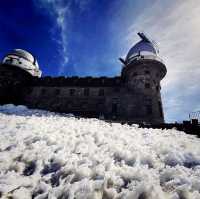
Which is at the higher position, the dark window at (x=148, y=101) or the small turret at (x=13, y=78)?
the small turret at (x=13, y=78)

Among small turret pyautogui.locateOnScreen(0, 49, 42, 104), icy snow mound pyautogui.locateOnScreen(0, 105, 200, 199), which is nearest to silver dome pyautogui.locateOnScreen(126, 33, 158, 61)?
small turret pyautogui.locateOnScreen(0, 49, 42, 104)

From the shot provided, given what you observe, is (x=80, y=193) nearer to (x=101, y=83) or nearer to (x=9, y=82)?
(x=101, y=83)

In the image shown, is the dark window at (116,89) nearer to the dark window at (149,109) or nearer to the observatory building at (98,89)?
the observatory building at (98,89)

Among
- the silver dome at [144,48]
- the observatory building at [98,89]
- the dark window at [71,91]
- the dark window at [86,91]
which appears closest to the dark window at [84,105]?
the observatory building at [98,89]

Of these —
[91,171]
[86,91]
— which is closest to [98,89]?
[86,91]

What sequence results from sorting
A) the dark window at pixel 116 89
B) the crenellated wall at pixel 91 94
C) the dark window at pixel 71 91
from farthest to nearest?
the dark window at pixel 71 91 → the dark window at pixel 116 89 → the crenellated wall at pixel 91 94

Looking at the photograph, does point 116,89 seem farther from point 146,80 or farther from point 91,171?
point 91,171

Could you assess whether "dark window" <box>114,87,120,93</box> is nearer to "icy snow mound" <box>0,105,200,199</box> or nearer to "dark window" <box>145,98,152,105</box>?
"dark window" <box>145,98,152,105</box>

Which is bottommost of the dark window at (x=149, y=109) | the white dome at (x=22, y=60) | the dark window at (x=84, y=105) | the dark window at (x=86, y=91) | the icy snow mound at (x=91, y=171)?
the icy snow mound at (x=91, y=171)

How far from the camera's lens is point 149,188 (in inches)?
142

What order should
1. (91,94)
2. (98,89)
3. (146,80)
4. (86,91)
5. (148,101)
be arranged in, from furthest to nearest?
(86,91) < (98,89) < (91,94) < (146,80) < (148,101)

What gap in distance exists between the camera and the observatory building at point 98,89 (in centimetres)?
2650

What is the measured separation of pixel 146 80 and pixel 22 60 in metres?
23.8

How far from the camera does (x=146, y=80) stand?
2722 centimetres
